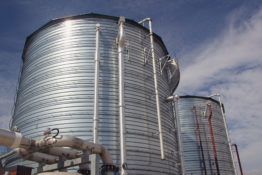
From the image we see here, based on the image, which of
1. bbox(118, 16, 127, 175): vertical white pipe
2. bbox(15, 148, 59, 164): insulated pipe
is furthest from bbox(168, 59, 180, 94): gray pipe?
bbox(15, 148, 59, 164): insulated pipe

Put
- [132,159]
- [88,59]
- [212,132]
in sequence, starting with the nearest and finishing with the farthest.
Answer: [132,159] < [88,59] < [212,132]

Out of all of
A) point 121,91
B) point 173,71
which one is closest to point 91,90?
point 121,91

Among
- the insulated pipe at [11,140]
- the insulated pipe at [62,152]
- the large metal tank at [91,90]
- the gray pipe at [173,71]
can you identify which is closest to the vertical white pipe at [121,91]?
the large metal tank at [91,90]

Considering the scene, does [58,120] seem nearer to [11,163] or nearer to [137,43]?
[11,163]

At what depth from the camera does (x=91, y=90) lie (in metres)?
17.5

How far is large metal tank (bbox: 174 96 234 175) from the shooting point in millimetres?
31031

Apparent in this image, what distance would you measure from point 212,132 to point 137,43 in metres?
18.7

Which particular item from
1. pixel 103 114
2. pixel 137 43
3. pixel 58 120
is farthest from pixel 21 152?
pixel 137 43

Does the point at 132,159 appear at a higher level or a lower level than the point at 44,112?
lower

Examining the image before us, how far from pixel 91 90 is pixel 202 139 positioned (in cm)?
2082

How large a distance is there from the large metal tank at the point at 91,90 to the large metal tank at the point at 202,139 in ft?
39.6

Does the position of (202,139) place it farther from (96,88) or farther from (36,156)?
(36,156)

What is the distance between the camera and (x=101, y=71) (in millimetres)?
18297

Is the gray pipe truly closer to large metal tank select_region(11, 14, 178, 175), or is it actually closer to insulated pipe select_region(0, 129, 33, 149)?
large metal tank select_region(11, 14, 178, 175)
